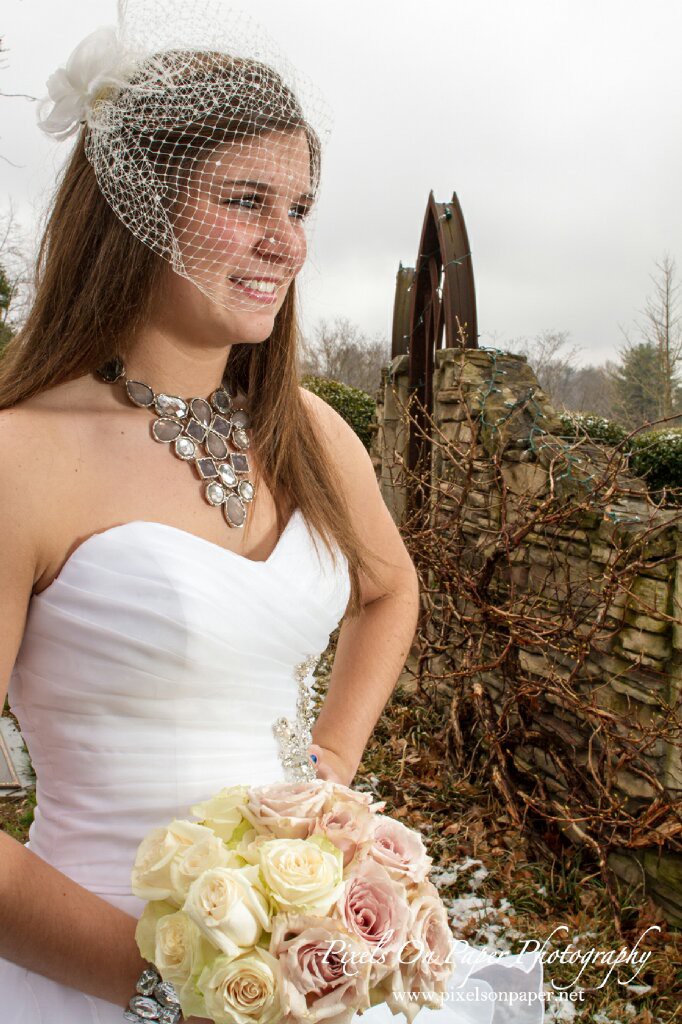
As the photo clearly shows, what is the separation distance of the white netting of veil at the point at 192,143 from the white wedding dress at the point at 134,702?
0.56 metres

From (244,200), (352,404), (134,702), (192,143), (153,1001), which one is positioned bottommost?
(153,1001)

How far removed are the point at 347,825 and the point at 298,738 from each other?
1.68ft

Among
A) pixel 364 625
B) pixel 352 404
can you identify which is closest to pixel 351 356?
pixel 352 404

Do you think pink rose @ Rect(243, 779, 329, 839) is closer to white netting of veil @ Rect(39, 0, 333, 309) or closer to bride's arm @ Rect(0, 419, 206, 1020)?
bride's arm @ Rect(0, 419, 206, 1020)

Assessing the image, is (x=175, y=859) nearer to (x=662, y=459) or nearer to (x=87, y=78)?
(x=87, y=78)

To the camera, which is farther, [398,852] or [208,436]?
[208,436]

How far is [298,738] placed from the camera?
178cm

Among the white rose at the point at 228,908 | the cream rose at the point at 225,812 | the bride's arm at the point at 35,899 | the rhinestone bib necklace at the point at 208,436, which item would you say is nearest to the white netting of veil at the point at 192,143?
the rhinestone bib necklace at the point at 208,436

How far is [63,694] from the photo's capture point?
1.51 m

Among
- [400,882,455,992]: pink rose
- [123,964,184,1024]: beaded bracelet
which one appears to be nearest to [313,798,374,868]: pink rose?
[400,882,455,992]: pink rose

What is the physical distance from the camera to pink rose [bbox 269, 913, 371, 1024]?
42.9 inches

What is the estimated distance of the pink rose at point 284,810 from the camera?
125cm

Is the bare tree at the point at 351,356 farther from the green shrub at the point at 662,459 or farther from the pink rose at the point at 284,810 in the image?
the pink rose at the point at 284,810

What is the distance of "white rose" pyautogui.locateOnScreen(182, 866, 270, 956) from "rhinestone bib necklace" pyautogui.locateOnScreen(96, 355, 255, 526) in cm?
80
